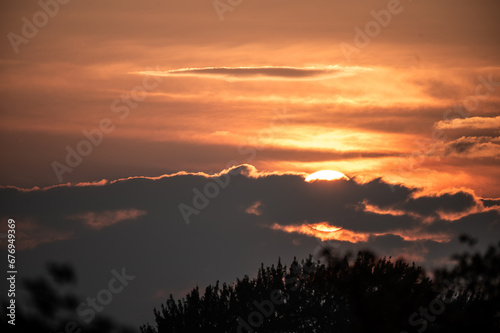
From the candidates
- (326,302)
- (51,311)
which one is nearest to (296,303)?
(326,302)

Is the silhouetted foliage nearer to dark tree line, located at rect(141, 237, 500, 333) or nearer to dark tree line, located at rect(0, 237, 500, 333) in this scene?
dark tree line, located at rect(0, 237, 500, 333)

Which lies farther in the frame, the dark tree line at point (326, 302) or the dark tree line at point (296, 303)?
the dark tree line at point (296, 303)

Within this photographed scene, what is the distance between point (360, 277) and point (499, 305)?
11.9 m

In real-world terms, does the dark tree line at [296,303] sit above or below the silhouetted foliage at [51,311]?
above

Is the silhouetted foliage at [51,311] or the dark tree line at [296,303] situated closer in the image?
the silhouetted foliage at [51,311]

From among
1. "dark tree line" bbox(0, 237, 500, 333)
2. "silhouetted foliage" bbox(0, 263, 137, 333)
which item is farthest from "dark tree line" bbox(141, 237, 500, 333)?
"silhouetted foliage" bbox(0, 263, 137, 333)

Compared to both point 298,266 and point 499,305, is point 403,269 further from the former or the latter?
point 499,305

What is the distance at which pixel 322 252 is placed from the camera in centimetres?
2780

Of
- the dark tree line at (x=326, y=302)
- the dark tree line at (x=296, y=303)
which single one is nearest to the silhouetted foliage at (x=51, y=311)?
the dark tree line at (x=326, y=302)

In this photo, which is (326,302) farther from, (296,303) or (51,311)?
(51,311)

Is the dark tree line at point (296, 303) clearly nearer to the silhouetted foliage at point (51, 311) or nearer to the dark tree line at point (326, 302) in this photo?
the dark tree line at point (326, 302)

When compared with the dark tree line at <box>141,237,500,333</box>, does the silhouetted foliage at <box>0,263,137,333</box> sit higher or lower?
lower

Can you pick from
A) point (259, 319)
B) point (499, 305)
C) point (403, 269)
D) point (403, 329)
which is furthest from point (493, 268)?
point (259, 319)

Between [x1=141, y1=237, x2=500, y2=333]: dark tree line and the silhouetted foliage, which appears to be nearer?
the silhouetted foliage
